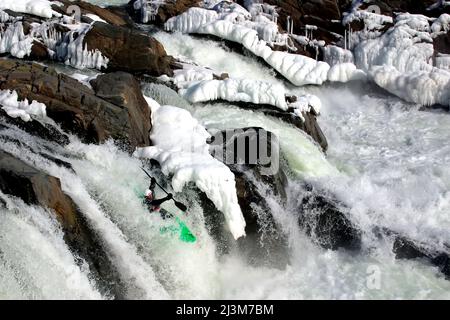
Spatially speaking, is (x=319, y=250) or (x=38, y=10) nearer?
(x=319, y=250)

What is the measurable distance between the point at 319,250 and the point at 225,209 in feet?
6.18

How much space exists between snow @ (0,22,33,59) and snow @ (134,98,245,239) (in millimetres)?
4988

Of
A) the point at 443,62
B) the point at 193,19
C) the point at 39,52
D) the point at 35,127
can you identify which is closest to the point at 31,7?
the point at 39,52

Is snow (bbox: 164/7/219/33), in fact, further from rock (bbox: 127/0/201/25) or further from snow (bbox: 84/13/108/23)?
snow (bbox: 84/13/108/23)

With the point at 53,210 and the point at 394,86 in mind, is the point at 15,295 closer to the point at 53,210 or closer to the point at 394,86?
the point at 53,210

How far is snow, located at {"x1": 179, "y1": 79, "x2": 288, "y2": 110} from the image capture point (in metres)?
12.0

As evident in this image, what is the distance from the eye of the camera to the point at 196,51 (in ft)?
49.8

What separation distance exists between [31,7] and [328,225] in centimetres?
936

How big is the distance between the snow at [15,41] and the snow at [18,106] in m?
4.33

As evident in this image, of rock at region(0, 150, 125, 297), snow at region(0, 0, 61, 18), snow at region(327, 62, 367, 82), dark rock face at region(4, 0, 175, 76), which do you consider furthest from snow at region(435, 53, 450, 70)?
rock at region(0, 150, 125, 297)

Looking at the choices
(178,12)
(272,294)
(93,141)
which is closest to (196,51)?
(178,12)

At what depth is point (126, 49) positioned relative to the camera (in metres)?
12.3

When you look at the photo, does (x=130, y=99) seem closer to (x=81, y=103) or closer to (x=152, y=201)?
(x=81, y=103)
